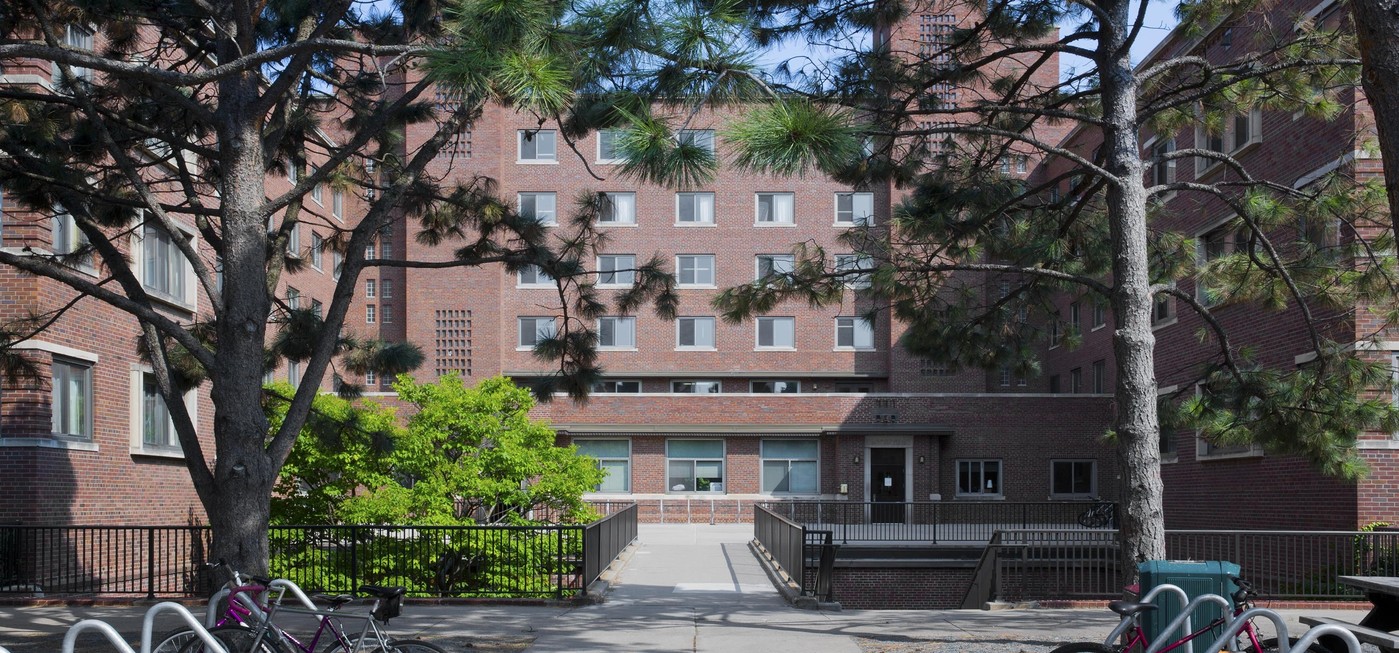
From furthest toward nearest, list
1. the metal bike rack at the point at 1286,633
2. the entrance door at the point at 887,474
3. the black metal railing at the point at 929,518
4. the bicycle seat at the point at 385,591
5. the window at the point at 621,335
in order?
1. the window at the point at 621,335
2. the entrance door at the point at 887,474
3. the black metal railing at the point at 929,518
4. the bicycle seat at the point at 385,591
5. the metal bike rack at the point at 1286,633

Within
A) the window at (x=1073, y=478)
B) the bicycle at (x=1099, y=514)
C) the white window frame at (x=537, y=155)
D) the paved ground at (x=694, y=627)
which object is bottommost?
the bicycle at (x=1099, y=514)

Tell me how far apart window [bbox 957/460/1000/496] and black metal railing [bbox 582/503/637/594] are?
710 inches

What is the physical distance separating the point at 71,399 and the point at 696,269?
30105 millimetres

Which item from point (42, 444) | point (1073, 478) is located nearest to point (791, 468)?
point (1073, 478)

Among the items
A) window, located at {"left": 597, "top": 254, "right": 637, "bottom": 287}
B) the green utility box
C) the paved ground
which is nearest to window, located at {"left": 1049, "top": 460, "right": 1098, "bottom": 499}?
window, located at {"left": 597, "top": 254, "right": 637, "bottom": 287}

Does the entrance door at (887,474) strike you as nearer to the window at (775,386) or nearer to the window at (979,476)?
the window at (979,476)

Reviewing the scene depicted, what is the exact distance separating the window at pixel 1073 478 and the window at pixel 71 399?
32227 millimetres

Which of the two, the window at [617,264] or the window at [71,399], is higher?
the window at [617,264]

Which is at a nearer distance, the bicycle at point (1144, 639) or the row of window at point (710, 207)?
the bicycle at point (1144, 639)

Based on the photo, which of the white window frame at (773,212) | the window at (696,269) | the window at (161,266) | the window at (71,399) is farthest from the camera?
the white window frame at (773,212)

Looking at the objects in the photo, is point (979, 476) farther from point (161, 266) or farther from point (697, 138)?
point (697, 138)

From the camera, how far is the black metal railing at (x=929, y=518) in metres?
29.0

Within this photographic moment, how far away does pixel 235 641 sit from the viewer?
24.5 feet

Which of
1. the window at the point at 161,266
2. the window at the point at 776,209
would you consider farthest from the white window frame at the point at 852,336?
the window at the point at 161,266
